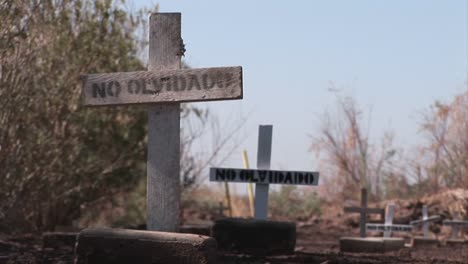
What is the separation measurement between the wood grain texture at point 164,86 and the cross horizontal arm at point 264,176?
3.67 meters

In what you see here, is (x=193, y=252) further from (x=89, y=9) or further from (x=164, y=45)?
(x=89, y=9)

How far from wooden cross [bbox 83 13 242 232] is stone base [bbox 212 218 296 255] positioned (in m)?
3.40

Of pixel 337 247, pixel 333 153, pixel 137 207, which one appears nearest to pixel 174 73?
pixel 337 247

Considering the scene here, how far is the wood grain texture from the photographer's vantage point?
303 inches

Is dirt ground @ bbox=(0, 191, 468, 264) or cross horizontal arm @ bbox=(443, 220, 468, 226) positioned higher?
cross horizontal arm @ bbox=(443, 220, 468, 226)

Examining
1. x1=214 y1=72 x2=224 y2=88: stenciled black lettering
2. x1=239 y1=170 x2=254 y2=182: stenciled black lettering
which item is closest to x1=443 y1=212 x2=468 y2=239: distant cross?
x1=239 y1=170 x2=254 y2=182: stenciled black lettering

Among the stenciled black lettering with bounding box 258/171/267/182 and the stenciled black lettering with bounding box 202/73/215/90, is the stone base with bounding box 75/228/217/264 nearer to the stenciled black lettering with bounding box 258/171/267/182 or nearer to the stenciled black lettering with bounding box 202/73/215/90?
the stenciled black lettering with bounding box 202/73/215/90

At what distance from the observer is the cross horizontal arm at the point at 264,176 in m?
11.5

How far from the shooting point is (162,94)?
7.94m

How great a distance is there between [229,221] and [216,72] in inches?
160

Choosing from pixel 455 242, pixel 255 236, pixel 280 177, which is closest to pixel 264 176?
pixel 280 177

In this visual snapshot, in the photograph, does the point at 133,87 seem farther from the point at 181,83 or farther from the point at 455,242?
the point at 455,242

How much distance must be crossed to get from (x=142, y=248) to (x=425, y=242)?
10.9 m

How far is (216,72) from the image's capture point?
774 centimetres
